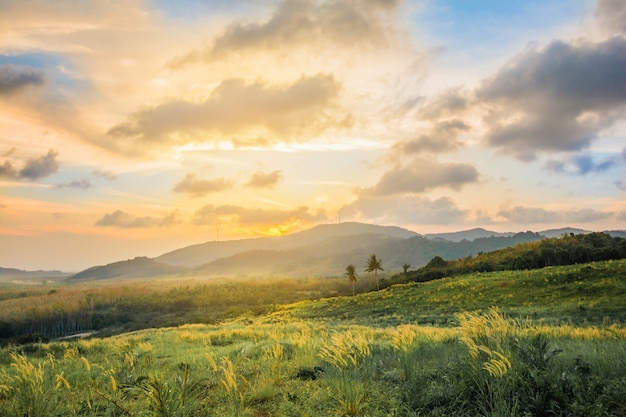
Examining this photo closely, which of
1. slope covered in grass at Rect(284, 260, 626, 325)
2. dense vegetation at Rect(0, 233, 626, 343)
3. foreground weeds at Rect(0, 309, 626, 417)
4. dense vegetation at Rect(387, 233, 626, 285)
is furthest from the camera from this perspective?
dense vegetation at Rect(387, 233, 626, 285)

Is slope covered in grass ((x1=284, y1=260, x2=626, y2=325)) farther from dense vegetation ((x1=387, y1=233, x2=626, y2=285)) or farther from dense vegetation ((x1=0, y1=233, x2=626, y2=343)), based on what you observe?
dense vegetation ((x1=387, y1=233, x2=626, y2=285))

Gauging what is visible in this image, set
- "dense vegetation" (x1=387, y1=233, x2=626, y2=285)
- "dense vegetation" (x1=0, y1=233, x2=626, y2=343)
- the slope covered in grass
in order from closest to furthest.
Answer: the slope covered in grass, "dense vegetation" (x1=0, y1=233, x2=626, y2=343), "dense vegetation" (x1=387, y1=233, x2=626, y2=285)

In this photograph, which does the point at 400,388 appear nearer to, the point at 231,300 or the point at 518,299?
the point at 518,299

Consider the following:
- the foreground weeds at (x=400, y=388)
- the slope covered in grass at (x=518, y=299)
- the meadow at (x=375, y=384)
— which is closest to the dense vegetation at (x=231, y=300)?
the slope covered in grass at (x=518, y=299)

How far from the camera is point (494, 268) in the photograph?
70375 mm

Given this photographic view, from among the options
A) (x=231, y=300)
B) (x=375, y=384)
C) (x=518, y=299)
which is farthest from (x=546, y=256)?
(x=231, y=300)

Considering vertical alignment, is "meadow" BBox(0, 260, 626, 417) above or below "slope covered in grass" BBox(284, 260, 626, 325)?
above

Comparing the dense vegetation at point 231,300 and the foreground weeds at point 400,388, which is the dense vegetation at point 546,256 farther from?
the foreground weeds at point 400,388

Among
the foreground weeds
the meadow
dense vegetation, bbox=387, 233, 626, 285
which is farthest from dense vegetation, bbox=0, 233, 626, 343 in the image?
the foreground weeds

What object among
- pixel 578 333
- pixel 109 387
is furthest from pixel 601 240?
pixel 109 387

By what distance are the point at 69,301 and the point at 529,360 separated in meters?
145

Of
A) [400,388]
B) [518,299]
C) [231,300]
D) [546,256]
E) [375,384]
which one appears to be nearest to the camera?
[400,388]

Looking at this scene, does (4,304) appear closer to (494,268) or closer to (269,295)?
(269,295)

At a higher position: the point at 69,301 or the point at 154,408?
the point at 154,408
